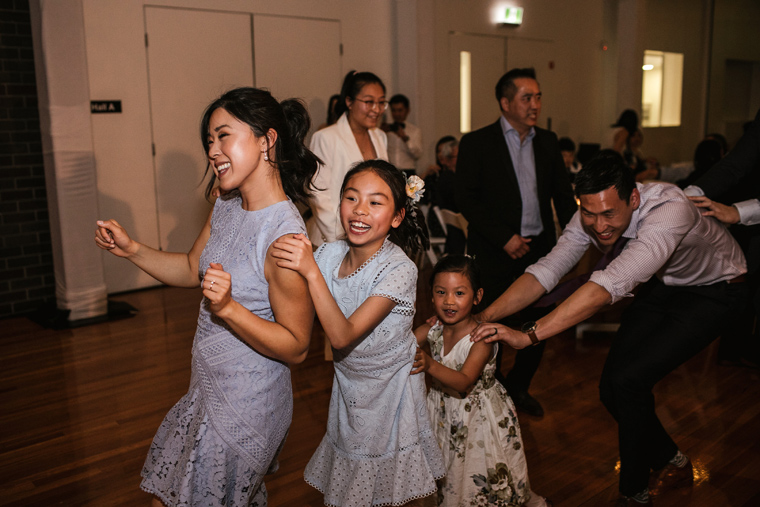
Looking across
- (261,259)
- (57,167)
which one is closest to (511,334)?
(261,259)

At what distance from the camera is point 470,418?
2.33m

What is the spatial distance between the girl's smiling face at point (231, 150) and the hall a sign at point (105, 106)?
14.7ft

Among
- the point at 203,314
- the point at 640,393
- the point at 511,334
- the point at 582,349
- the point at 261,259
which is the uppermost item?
the point at 261,259

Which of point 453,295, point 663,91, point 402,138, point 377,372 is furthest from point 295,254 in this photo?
point 663,91

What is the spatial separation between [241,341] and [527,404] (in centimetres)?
213

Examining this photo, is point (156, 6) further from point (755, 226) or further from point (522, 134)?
point (755, 226)

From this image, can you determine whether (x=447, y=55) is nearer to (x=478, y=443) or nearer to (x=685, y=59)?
(x=685, y=59)

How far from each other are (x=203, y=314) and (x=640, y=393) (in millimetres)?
1640

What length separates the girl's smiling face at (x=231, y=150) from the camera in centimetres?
164

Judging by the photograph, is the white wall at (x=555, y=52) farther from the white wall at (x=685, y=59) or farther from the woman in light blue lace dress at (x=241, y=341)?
the woman in light blue lace dress at (x=241, y=341)

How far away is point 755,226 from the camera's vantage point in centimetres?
294

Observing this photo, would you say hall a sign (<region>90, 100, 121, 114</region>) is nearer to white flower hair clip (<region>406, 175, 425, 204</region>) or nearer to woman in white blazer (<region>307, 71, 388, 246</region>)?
woman in white blazer (<region>307, 71, 388, 246</region>)

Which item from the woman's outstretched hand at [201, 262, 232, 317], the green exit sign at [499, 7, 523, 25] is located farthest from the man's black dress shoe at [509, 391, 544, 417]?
the green exit sign at [499, 7, 523, 25]

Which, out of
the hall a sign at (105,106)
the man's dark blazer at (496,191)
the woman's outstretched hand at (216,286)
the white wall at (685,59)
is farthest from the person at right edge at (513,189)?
the white wall at (685,59)
